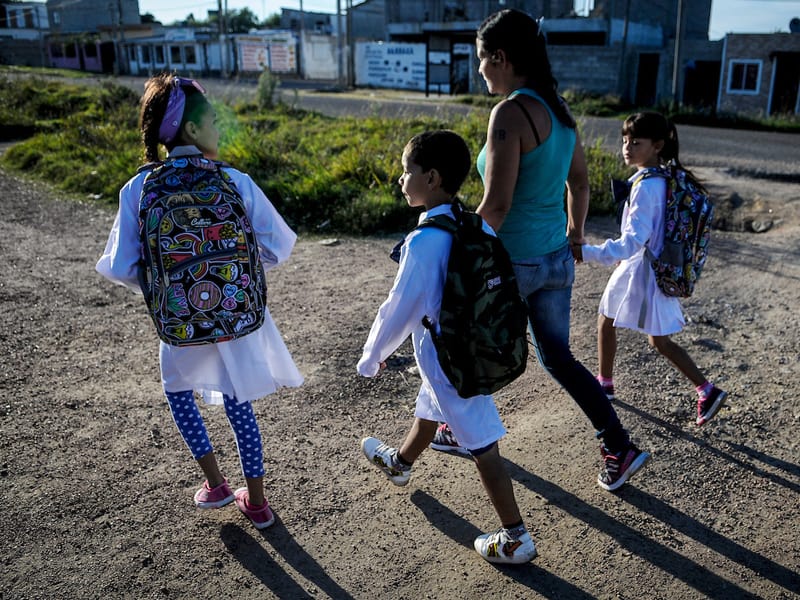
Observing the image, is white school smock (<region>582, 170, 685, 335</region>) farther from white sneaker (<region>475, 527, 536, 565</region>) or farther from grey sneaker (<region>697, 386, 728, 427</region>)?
white sneaker (<region>475, 527, 536, 565</region>)

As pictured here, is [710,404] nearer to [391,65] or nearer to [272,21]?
[391,65]

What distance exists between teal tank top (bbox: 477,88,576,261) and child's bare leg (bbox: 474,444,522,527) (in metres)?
0.79

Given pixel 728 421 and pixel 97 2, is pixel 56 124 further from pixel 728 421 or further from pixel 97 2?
pixel 97 2

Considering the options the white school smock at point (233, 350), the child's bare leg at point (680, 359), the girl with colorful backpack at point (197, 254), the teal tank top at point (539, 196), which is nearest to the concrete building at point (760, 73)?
the child's bare leg at point (680, 359)

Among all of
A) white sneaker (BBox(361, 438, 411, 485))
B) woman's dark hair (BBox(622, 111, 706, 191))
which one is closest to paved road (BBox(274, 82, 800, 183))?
woman's dark hair (BBox(622, 111, 706, 191))

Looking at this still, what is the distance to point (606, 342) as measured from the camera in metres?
3.66

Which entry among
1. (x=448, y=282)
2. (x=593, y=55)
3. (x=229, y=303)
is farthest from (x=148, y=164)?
(x=593, y=55)

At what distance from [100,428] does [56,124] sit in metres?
13.2

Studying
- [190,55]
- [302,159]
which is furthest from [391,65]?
[302,159]

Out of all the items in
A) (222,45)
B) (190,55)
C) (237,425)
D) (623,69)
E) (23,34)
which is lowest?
(237,425)

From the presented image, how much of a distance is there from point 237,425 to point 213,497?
0.39m

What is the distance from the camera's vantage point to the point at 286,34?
44.3 metres

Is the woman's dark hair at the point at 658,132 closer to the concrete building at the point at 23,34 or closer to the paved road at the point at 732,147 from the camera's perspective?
the paved road at the point at 732,147

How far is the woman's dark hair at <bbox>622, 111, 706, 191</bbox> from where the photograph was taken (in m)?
3.31
